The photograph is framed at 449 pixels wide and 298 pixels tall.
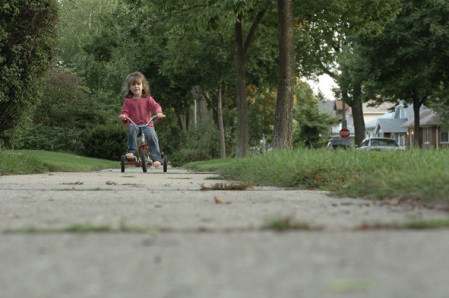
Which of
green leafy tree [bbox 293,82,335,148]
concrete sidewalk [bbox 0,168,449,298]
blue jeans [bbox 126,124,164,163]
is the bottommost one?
concrete sidewalk [bbox 0,168,449,298]

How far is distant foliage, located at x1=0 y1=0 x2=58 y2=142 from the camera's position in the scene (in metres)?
12.8

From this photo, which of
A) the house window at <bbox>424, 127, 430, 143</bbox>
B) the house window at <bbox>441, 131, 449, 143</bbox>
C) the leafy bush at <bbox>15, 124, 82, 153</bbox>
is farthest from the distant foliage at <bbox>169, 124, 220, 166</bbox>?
the house window at <bbox>424, 127, 430, 143</bbox>

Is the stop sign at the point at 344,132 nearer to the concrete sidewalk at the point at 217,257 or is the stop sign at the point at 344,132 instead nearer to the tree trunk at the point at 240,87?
the tree trunk at the point at 240,87

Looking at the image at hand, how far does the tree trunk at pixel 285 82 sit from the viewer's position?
15484 mm

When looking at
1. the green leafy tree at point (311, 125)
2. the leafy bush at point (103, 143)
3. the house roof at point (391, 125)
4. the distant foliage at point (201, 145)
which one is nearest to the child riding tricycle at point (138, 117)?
the leafy bush at point (103, 143)

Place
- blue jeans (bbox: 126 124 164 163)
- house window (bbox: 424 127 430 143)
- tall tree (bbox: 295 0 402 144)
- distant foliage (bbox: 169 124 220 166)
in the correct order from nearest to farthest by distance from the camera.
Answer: blue jeans (bbox: 126 124 164 163)
tall tree (bbox: 295 0 402 144)
distant foliage (bbox: 169 124 220 166)
house window (bbox: 424 127 430 143)

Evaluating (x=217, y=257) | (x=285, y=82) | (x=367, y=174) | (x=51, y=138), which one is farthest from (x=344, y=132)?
(x=217, y=257)

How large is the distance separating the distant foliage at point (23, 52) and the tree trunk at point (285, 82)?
5.82 meters

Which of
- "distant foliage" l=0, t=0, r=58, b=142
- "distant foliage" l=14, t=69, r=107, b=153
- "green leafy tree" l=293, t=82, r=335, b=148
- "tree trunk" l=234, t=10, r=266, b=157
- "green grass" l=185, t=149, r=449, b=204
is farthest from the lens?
"green leafy tree" l=293, t=82, r=335, b=148

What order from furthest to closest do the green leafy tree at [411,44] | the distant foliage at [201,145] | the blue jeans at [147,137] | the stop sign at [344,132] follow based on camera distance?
the stop sign at [344,132] → the distant foliage at [201,145] → the green leafy tree at [411,44] → the blue jeans at [147,137]

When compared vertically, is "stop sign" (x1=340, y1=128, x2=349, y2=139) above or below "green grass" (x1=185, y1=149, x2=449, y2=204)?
above

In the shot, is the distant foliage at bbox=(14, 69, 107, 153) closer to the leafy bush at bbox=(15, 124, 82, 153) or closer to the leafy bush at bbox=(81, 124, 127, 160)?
the leafy bush at bbox=(15, 124, 82, 153)

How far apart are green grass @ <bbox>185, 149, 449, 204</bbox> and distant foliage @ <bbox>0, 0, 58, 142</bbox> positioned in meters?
5.63

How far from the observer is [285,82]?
1552cm
